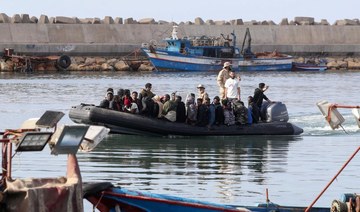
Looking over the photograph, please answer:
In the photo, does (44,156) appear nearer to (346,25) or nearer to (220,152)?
(220,152)

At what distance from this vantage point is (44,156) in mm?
25219

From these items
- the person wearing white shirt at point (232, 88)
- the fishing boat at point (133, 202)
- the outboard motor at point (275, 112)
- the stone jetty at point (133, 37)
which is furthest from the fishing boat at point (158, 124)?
the stone jetty at point (133, 37)

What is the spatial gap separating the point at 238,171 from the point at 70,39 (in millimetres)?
63408

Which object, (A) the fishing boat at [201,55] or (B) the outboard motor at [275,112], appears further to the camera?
(A) the fishing boat at [201,55]

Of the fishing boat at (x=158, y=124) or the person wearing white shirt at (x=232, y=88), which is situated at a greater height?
the person wearing white shirt at (x=232, y=88)

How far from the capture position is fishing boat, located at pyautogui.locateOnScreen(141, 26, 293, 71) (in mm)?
69625

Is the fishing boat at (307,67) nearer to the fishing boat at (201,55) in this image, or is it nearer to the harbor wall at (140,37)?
the fishing boat at (201,55)

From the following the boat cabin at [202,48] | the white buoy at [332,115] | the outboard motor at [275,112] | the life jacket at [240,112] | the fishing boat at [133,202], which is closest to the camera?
the fishing boat at [133,202]

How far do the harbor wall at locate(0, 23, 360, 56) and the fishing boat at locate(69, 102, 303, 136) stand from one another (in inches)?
1981

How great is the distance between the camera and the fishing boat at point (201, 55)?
69625 millimetres

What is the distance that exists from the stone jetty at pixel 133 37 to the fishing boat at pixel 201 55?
501 cm

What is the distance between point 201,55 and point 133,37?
679 inches

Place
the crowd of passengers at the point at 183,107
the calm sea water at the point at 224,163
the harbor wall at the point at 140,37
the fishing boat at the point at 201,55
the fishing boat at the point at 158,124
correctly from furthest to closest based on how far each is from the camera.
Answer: the harbor wall at the point at 140,37 → the fishing boat at the point at 201,55 → the crowd of passengers at the point at 183,107 → the fishing boat at the point at 158,124 → the calm sea water at the point at 224,163

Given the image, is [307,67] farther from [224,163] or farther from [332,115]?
[332,115]
